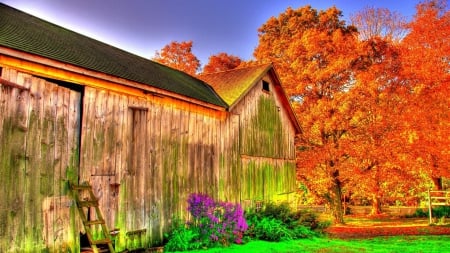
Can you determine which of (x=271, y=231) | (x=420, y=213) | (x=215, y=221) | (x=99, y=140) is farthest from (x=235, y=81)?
(x=420, y=213)

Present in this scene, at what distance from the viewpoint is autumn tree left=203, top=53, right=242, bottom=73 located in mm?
36906

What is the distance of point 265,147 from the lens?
17.8 meters

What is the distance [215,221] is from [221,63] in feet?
86.3

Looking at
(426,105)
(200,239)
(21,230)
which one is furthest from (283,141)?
(21,230)

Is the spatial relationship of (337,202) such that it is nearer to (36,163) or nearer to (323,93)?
(323,93)

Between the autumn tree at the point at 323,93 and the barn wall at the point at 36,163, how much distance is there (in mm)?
15526

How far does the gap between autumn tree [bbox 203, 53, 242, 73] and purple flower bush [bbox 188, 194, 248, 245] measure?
24972mm

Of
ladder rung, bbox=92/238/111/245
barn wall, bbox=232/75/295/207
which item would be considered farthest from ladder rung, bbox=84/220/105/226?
barn wall, bbox=232/75/295/207

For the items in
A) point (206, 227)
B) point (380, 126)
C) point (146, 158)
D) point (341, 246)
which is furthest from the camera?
point (380, 126)

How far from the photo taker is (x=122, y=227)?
1022 cm

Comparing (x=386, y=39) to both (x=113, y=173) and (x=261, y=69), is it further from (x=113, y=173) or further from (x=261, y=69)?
(x=113, y=173)

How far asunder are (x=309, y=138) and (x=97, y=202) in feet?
51.9

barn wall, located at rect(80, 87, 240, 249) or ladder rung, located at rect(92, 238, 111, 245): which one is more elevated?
barn wall, located at rect(80, 87, 240, 249)

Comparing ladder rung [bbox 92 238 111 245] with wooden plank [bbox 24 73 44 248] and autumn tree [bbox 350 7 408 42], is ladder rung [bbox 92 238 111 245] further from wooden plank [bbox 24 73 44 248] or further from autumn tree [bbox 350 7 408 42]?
autumn tree [bbox 350 7 408 42]
